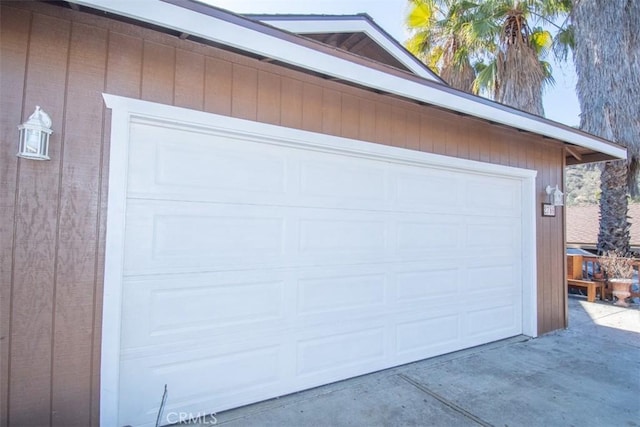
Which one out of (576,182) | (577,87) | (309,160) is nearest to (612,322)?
(577,87)

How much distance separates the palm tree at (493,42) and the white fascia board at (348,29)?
11.1 ft

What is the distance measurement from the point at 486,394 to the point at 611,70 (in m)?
6.97

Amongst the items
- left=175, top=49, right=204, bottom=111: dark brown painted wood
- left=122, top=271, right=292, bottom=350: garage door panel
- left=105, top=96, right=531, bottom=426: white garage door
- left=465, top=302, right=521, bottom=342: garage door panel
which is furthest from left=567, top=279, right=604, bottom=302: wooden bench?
left=175, top=49, right=204, bottom=111: dark brown painted wood

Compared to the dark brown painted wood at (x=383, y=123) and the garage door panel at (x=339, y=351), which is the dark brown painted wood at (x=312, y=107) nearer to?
the dark brown painted wood at (x=383, y=123)

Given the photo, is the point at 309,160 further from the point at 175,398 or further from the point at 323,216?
the point at 175,398

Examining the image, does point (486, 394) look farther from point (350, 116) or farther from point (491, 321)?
point (350, 116)

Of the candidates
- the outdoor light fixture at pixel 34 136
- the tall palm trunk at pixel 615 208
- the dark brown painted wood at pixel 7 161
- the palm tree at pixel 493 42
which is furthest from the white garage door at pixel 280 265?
the tall palm trunk at pixel 615 208

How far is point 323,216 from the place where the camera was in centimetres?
308

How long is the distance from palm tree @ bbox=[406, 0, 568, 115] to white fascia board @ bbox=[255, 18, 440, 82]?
339cm

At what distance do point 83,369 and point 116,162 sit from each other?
1301mm

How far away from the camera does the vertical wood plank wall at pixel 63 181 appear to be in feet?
6.46

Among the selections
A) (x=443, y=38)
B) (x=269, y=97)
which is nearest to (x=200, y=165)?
(x=269, y=97)

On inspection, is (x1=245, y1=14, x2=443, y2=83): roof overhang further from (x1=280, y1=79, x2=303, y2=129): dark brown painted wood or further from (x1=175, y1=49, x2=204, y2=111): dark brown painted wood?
(x1=175, y1=49, x2=204, y2=111): dark brown painted wood

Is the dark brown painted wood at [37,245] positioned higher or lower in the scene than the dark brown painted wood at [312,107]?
lower
